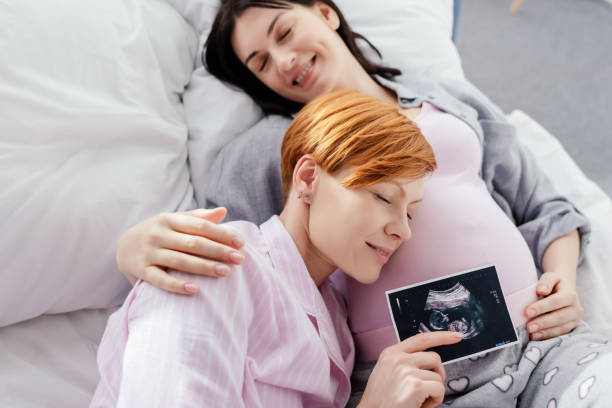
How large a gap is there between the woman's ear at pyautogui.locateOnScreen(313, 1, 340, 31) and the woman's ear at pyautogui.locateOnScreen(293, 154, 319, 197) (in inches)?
22.5

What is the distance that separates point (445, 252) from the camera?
3.09ft

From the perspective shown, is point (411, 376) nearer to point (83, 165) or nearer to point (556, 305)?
point (556, 305)

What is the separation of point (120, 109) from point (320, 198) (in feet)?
1.54

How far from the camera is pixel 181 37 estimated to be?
1295mm

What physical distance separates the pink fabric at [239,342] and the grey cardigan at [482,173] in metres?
0.20

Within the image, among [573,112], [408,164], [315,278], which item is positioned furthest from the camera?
Answer: [573,112]

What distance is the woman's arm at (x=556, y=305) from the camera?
0.93 metres

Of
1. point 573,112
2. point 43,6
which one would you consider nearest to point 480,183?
point 43,6

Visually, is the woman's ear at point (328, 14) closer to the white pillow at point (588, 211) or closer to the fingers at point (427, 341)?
the white pillow at point (588, 211)

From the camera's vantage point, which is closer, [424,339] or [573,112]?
[424,339]

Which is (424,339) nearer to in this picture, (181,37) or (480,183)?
(480,183)

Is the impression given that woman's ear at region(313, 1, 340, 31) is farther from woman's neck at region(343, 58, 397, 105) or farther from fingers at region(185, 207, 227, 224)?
fingers at region(185, 207, 227, 224)

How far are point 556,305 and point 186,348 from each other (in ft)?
2.30

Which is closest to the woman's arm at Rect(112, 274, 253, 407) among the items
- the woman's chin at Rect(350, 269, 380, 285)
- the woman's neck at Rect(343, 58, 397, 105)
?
the woman's chin at Rect(350, 269, 380, 285)
